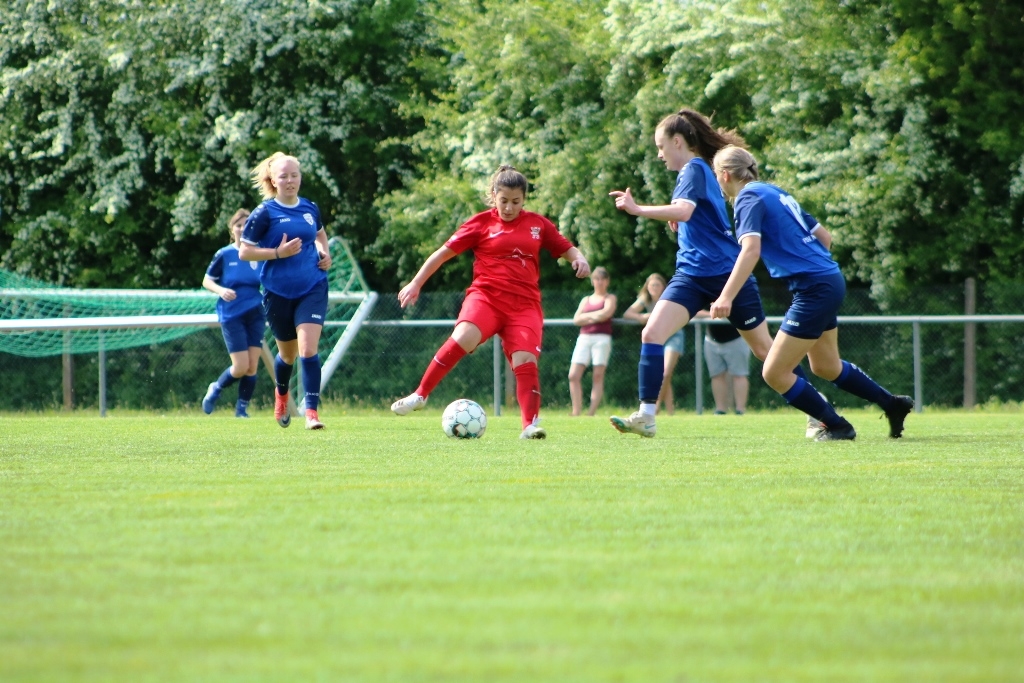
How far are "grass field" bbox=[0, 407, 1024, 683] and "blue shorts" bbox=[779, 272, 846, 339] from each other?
140cm

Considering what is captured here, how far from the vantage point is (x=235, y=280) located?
1346 cm

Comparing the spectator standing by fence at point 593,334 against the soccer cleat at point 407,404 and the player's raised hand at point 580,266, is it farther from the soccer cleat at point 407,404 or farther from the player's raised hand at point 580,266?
the soccer cleat at point 407,404

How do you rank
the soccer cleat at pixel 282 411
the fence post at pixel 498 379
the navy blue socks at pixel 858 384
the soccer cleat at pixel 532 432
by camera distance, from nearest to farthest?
the navy blue socks at pixel 858 384
the soccer cleat at pixel 532 432
the soccer cleat at pixel 282 411
the fence post at pixel 498 379

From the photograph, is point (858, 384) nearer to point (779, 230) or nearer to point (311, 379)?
point (779, 230)

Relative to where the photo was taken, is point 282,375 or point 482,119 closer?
point 282,375

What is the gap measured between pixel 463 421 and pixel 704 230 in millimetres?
2002

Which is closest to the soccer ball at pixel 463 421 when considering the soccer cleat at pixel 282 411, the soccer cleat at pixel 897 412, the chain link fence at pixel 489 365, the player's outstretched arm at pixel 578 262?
the player's outstretched arm at pixel 578 262

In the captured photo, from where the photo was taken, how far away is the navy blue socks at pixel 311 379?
419 inches

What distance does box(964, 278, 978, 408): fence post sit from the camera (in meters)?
17.1

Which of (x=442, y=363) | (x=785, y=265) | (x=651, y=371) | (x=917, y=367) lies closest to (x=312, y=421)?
(x=442, y=363)

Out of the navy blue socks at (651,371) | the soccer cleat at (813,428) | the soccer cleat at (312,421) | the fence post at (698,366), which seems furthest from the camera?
the fence post at (698,366)

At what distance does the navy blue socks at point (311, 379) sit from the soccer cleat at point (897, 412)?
13.9 ft

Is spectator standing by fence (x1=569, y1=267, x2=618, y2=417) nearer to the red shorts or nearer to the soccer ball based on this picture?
the soccer ball

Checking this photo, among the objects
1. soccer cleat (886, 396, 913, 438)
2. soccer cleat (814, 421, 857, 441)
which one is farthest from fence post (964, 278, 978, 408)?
soccer cleat (814, 421, 857, 441)
